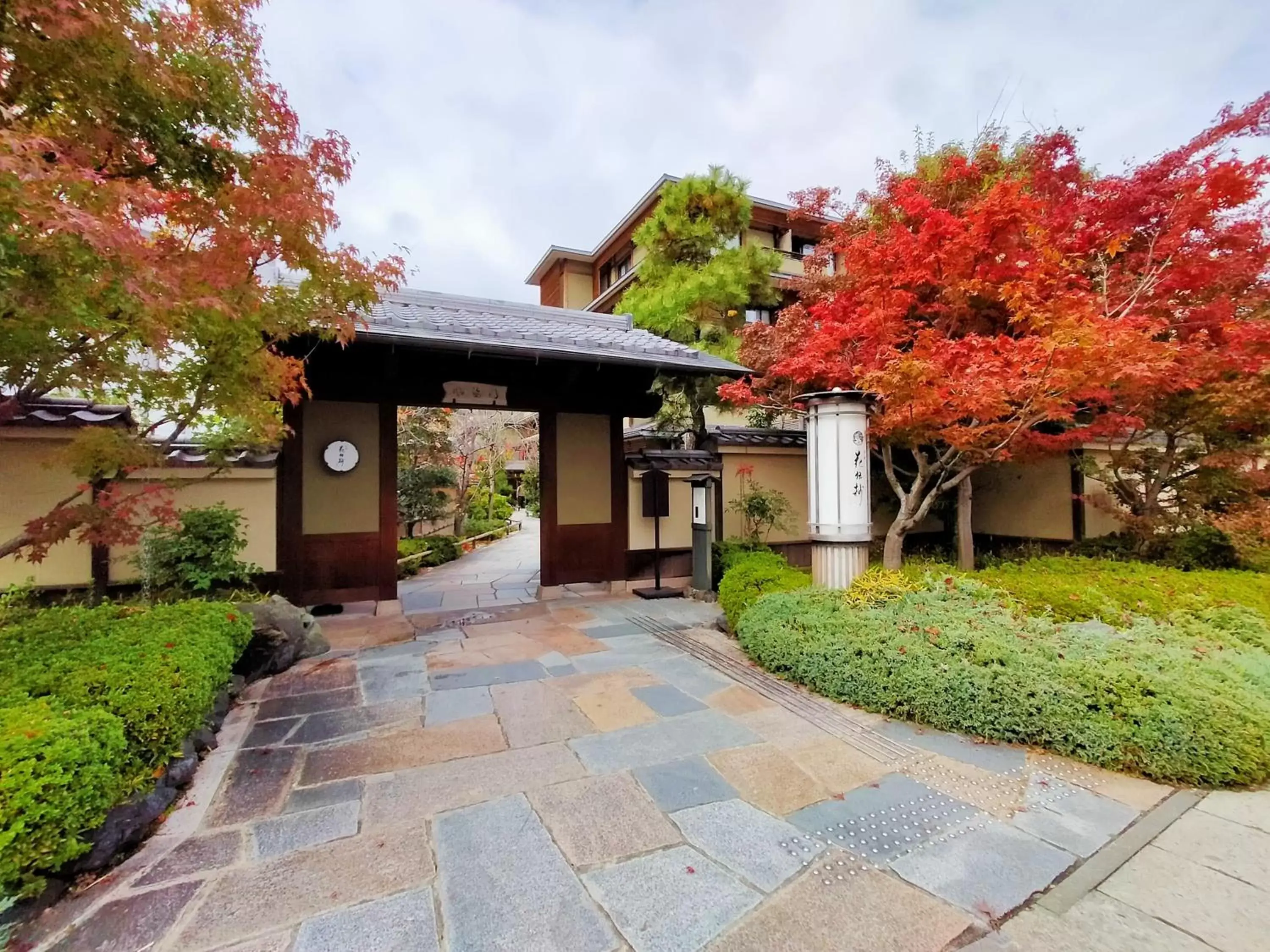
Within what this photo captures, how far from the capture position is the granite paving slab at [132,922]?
5.70 ft

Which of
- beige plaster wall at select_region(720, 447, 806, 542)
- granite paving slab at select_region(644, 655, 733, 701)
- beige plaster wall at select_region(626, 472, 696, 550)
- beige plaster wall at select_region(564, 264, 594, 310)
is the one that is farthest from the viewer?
beige plaster wall at select_region(564, 264, 594, 310)

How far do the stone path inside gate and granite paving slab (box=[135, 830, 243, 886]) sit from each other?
11 mm

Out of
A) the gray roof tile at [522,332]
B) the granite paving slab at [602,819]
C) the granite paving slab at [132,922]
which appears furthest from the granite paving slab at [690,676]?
the gray roof tile at [522,332]

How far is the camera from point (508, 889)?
199cm

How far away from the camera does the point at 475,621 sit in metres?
6.27

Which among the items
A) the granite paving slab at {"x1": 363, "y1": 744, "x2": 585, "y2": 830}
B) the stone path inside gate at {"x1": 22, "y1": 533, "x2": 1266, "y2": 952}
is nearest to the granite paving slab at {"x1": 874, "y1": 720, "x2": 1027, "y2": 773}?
the stone path inside gate at {"x1": 22, "y1": 533, "x2": 1266, "y2": 952}

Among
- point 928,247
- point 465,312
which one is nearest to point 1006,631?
point 928,247

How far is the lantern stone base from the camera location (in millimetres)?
5273

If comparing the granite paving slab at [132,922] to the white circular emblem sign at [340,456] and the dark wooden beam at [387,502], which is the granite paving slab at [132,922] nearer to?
the dark wooden beam at [387,502]

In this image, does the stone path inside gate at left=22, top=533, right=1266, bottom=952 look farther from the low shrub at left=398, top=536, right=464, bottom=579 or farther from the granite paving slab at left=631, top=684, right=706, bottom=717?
the low shrub at left=398, top=536, right=464, bottom=579

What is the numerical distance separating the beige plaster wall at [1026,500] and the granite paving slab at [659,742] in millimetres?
7475

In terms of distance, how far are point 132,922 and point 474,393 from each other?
581 centimetres

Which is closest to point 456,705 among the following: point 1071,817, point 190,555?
point 190,555

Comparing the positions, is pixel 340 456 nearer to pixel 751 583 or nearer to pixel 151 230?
pixel 151 230
